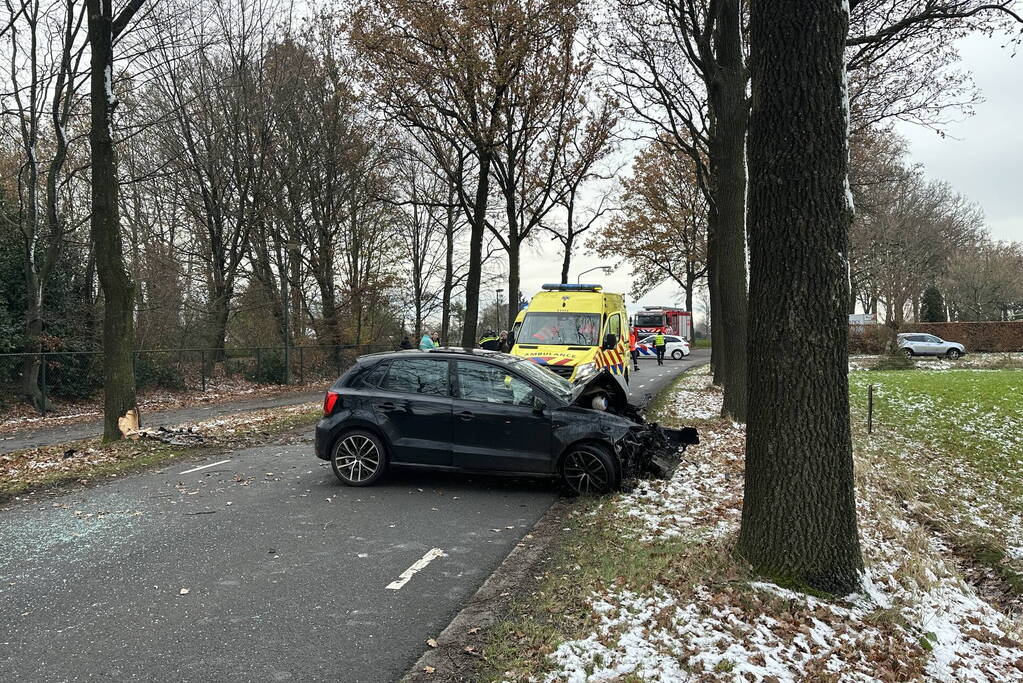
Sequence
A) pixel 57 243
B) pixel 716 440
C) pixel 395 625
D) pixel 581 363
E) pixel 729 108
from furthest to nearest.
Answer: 1. pixel 57 243
2. pixel 581 363
3. pixel 729 108
4. pixel 716 440
5. pixel 395 625

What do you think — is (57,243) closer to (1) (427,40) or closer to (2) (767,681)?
(1) (427,40)

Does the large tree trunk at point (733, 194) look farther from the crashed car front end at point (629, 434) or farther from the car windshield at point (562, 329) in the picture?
the crashed car front end at point (629, 434)

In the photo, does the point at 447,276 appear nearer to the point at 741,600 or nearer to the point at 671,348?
the point at 671,348

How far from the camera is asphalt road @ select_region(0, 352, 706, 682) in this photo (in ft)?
13.4

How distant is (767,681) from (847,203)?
3.20 metres

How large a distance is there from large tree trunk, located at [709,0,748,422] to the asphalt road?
20.3 ft

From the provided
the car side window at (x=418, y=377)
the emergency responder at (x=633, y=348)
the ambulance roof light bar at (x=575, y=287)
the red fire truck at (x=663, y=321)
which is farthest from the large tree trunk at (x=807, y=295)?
the red fire truck at (x=663, y=321)

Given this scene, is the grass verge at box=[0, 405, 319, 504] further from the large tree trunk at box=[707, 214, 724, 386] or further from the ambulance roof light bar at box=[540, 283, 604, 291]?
the large tree trunk at box=[707, 214, 724, 386]

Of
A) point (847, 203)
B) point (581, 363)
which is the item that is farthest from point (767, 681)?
point (581, 363)

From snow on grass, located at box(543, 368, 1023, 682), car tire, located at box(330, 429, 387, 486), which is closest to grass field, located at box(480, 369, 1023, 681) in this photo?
snow on grass, located at box(543, 368, 1023, 682)

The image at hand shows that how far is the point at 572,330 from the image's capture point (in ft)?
53.3

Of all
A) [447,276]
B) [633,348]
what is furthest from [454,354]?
[447,276]

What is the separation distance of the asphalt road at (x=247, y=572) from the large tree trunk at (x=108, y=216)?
3.28 metres

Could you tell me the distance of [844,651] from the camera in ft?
13.6
